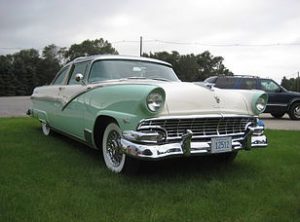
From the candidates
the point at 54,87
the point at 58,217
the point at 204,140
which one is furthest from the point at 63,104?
the point at 58,217

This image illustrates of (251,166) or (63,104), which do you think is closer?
(251,166)

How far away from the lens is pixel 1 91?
67.1 m

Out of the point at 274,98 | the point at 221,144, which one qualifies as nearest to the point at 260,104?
the point at 221,144

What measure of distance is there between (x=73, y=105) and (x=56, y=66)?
74067mm

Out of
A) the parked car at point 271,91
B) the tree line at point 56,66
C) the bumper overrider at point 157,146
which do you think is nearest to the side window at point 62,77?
the bumper overrider at point 157,146

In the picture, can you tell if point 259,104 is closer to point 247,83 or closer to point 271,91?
point 247,83

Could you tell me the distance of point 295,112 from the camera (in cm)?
1700

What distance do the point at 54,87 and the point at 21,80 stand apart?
2580 inches

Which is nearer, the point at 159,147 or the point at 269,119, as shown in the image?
the point at 159,147

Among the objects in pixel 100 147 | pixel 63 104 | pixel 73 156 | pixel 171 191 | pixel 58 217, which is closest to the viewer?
pixel 58 217

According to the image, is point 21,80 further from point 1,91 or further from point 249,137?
point 249,137

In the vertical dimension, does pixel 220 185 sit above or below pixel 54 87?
below

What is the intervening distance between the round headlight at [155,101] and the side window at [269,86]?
489 inches

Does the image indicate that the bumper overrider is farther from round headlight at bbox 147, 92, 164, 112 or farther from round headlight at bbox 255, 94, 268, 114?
round headlight at bbox 255, 94, 268, 114
